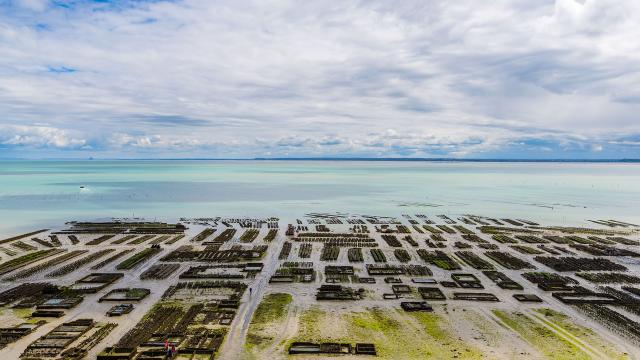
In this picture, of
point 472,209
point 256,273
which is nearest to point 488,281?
point 256,273

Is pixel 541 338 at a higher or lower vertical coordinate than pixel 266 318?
lower

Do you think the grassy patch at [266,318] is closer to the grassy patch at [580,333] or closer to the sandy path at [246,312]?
the sandy path at [246,312]

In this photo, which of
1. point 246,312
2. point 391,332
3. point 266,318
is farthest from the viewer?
point 246,312

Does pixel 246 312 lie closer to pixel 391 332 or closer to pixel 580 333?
pixel 391 332

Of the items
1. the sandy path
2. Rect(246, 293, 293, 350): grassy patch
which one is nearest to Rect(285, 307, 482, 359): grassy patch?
Rect(246, 293, 293, 350): grassy patch

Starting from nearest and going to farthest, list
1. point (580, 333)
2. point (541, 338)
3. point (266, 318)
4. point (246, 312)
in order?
point (541, 338)
point (580, 333)
point (266, 318)
point (246, 312)

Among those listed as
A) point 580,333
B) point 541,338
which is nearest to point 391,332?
point 541,338

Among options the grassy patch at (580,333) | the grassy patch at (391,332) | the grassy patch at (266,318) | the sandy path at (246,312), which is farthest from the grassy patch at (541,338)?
the sandy path at (246,312)

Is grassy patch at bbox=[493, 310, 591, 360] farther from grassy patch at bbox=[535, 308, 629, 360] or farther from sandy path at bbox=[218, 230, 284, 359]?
sandy path at bbox=[218, 230, 284, 359]
